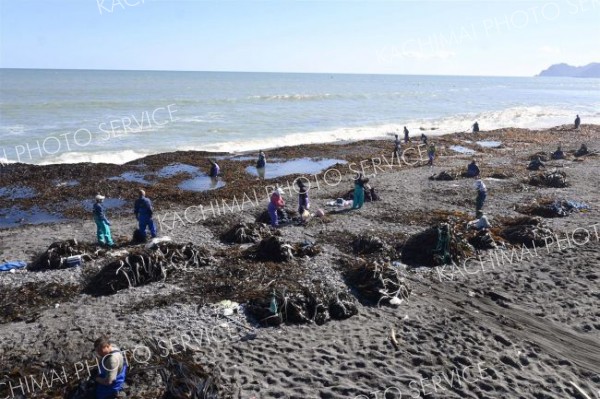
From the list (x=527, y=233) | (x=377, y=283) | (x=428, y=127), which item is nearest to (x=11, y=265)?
(x=377, y=283)

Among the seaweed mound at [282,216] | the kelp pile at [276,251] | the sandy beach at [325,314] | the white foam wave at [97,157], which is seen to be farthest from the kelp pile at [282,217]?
the white foam wave at [97,157]

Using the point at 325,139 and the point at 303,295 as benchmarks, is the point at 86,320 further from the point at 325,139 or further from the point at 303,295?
the point at 325,139

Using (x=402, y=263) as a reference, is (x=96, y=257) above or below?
above

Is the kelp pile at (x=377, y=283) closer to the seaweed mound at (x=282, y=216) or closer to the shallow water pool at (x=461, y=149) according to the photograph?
the seaweed mound at (x=282, y=216)

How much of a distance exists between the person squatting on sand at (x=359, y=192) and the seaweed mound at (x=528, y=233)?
17.7ft

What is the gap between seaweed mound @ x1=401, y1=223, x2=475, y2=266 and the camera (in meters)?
12.5

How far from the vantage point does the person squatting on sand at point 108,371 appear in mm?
6797

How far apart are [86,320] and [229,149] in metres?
27.5

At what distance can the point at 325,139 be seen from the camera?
138 feet

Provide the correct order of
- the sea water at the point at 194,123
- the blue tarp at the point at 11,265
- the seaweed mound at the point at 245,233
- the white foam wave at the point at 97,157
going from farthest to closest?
the sea water at the point at 194,123
the white foam wave at the point at 97,157
the seaweed mound at the point at 245,233
the blue tarp at the point at 11,265

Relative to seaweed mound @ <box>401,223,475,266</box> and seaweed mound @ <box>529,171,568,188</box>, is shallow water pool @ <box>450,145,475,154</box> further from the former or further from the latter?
seaweed mound @ <box>401,223,475,266</box>

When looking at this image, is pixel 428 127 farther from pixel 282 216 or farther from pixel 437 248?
pixel 437 248

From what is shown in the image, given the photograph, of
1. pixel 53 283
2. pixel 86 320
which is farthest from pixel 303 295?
pixel 53 283

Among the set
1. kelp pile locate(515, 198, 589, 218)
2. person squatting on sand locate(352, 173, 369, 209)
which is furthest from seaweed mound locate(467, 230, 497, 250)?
person squatting on sand locate(352, 173, 369, 209)
